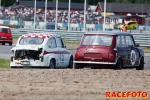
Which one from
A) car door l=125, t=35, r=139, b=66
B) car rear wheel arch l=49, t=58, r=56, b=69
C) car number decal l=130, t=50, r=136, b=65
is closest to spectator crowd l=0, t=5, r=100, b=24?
car door l=125, t=35, r=139, b=66

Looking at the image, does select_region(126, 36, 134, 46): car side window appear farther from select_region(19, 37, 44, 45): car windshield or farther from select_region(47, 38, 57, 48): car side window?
select_region(19, 37, 44, 45): car windshield

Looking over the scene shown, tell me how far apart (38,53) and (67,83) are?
7.70 m

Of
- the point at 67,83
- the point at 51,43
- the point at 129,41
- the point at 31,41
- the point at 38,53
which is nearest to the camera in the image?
the point at 67,83

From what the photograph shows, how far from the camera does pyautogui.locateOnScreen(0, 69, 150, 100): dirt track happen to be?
15828mm

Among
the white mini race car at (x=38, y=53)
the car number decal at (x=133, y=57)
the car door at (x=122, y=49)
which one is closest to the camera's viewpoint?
the car door at (x=122, y=49)

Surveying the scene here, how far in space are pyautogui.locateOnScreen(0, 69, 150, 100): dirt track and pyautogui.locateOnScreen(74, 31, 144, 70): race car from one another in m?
2.65

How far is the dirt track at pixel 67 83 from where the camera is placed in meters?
15.8

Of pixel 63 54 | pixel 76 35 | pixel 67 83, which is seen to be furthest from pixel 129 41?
pixel 76 35

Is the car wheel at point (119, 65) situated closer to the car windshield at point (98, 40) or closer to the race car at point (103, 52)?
the race car at point (103, 52)

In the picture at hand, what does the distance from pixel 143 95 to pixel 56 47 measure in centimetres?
1130

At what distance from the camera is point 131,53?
26641 millimetres

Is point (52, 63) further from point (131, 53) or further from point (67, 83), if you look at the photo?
point (67, 83)

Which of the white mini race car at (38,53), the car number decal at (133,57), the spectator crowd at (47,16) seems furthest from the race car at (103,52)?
the spectator crowd at (47,16)

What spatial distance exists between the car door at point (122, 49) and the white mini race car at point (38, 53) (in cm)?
245
